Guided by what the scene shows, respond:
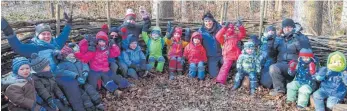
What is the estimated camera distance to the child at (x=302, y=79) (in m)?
5.87

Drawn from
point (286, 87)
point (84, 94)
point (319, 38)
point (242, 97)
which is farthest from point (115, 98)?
point (319, 38)

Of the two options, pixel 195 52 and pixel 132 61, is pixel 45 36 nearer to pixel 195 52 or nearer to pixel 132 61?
pixel 132 61

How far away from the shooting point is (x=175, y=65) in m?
7.27

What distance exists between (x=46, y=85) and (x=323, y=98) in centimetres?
381

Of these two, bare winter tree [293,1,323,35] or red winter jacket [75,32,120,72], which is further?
bare winter tree [293,1,323,35]

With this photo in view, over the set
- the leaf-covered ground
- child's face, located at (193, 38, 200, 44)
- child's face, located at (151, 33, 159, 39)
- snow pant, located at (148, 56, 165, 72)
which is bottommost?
the leaf-covered ground

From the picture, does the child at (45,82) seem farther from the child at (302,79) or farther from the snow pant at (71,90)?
the child at (302,79)

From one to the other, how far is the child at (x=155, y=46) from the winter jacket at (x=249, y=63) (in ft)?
4.98

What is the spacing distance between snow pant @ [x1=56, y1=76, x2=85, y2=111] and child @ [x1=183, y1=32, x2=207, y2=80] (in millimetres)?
2507

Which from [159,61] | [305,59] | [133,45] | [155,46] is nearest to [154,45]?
[155,46]

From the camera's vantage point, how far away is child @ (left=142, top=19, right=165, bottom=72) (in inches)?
286

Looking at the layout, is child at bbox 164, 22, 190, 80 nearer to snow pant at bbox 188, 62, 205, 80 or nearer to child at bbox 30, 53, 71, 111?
snow pant at bbox 188, 62, 205, 80

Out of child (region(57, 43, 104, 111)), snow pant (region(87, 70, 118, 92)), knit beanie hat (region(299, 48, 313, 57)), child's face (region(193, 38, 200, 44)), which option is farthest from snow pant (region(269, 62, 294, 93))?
child (region(57, 43, 104, 111))

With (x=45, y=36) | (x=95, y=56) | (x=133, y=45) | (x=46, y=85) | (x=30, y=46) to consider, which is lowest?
(x=46, y=85)
